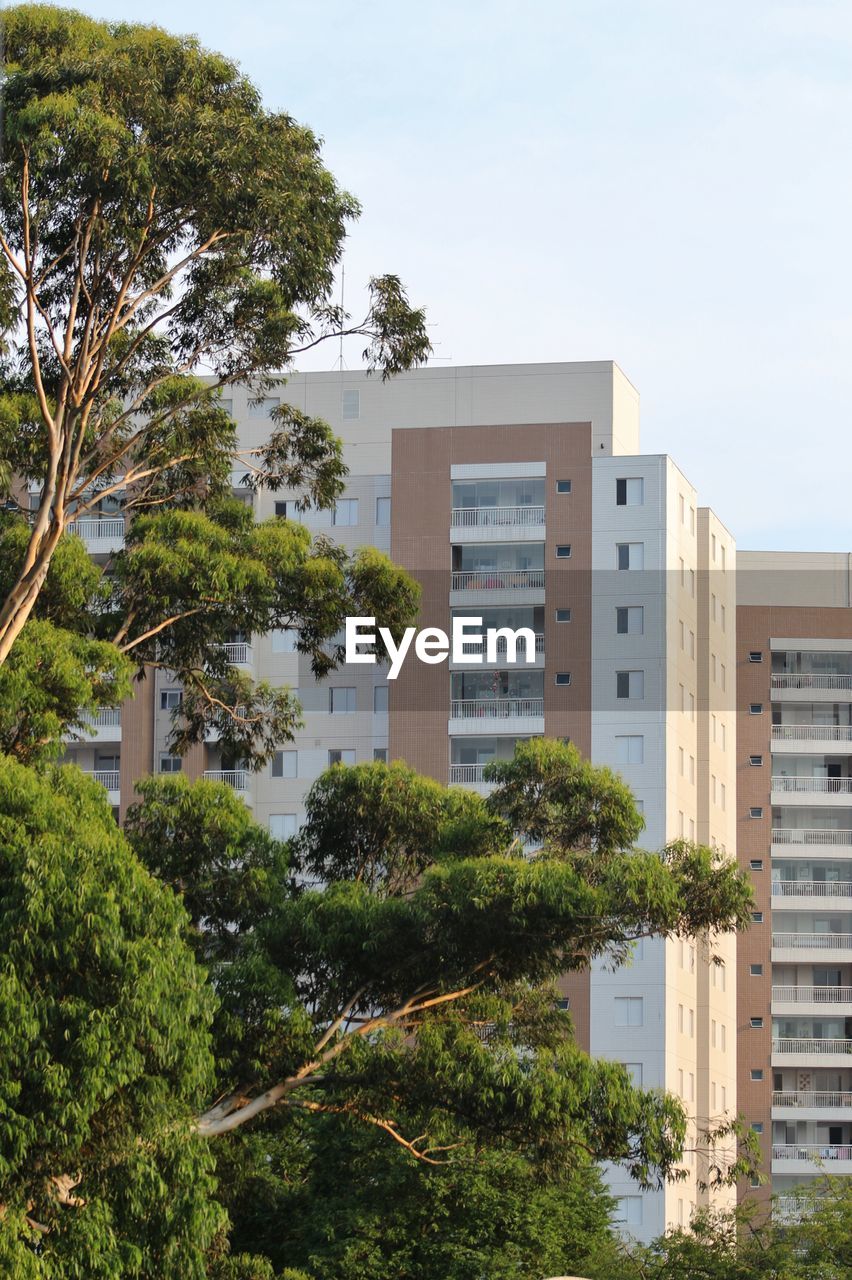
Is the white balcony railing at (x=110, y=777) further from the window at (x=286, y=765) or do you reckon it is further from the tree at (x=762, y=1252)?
the tree at (x=762, y=1252)

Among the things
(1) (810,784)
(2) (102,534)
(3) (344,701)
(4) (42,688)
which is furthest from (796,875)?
(4) (42,688)

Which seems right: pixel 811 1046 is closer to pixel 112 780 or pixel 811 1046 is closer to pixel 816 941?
pixel 816 941

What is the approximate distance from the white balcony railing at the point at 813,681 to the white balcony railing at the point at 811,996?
11732mm

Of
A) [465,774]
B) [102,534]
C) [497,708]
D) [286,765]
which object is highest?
[102,534]

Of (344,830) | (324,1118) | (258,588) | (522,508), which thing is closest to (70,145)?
(258,588)

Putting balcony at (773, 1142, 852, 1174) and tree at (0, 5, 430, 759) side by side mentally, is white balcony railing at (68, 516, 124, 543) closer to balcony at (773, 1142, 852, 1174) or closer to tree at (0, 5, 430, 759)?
balcony at (773, 1142, 852, 1174)

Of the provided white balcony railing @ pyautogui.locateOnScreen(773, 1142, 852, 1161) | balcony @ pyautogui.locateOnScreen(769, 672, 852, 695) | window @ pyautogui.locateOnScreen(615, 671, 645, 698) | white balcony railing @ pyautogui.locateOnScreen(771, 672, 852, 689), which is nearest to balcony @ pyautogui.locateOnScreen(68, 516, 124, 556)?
window @ pyautogui.locateOnScreen(615, 671, 645, 698)

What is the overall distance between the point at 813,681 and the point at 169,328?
178 feet

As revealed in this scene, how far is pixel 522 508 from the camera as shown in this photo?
65188mm

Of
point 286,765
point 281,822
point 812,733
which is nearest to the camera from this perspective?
point 281,822

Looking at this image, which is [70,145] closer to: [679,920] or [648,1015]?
[679,920]

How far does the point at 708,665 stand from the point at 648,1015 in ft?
50.0

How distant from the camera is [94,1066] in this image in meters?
17.1

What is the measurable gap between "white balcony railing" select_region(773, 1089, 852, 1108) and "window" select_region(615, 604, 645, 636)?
1992cm
